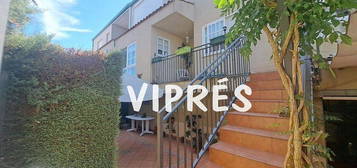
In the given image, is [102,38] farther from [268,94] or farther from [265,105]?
[265,105]

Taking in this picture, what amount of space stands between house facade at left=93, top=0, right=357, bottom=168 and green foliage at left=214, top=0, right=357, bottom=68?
442mm

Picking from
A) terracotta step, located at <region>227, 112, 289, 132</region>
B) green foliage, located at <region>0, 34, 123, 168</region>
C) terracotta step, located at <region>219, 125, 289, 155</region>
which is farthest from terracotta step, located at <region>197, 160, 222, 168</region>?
green foliage, located at <region>0, 34, 123, 168</region>

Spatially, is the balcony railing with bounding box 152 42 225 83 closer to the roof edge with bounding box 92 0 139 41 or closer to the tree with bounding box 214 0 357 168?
the tree with bounding box 214 0 357 168

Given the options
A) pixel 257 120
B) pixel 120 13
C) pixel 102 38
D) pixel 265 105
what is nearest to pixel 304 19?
pixel 257 120

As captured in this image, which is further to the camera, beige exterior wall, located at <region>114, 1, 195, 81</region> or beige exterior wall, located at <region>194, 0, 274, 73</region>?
beige exterior wall, located at <region>114, 1, 195, 81</region>

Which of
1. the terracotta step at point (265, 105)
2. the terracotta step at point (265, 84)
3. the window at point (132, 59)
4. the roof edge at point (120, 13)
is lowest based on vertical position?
the terracotta step at point (265, 105)

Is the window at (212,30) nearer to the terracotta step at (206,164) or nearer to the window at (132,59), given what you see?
the window at (132,59)

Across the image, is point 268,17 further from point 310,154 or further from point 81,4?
point 81,4

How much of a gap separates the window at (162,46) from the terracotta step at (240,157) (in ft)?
20.9

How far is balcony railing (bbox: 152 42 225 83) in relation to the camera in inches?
278

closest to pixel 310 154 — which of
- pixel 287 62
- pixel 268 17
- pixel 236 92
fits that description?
pixel 287 62

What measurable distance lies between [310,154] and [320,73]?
230 centimetres

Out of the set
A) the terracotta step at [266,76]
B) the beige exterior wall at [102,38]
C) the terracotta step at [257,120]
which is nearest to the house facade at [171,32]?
the terracotta step at [266,76]

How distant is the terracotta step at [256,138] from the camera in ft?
8.98
